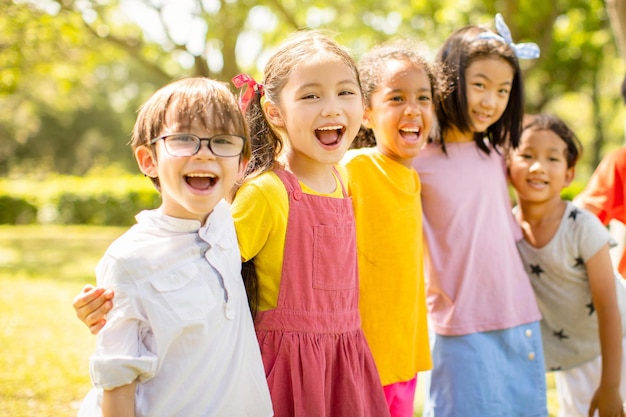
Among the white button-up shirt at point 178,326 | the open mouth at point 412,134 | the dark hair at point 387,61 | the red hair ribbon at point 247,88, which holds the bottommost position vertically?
the white button-up shirt at point 178,326

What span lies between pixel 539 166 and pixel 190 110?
1.82 metres

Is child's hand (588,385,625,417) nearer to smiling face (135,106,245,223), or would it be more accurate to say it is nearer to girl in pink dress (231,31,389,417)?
girl in pink dress (231,31,389,417)

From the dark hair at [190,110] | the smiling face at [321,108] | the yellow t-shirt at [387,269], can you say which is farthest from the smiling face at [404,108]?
the dark hair at [190,110]

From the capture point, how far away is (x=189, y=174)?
1.82 metres

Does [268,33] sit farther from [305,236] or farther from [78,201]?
[305,236]

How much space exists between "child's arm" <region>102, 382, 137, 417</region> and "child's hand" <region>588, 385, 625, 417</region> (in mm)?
2198

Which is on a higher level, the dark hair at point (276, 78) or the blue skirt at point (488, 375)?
the dark hair at point (276, 78)

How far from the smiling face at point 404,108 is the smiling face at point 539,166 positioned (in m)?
0.67

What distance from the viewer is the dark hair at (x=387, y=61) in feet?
8.80

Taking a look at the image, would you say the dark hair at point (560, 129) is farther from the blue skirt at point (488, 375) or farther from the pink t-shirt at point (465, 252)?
the blue skirt at point (488, 375)

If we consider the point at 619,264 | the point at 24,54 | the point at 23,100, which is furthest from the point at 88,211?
the point at 619,264

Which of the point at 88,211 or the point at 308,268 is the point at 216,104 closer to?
the point at 308,268

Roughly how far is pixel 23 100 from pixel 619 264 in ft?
103

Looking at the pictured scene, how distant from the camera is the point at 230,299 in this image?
6.22 feet
